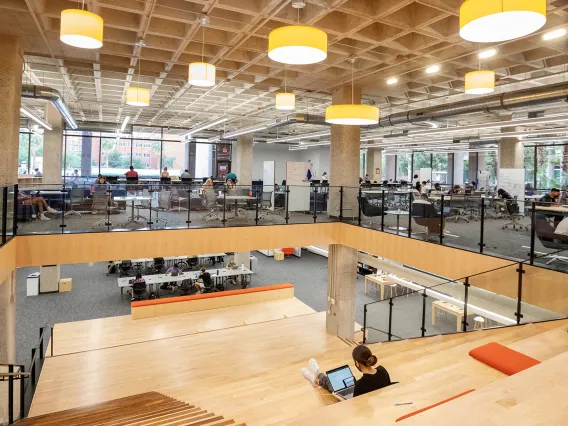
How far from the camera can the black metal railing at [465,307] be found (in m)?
6.07

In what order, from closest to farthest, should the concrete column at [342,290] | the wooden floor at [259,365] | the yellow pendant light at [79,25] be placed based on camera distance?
the wooden floor at [259,365] < the yellow pendant light at [79,25] < the concrete column at [342,290]

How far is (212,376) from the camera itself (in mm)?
8805

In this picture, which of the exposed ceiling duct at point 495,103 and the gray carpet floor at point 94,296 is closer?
the exposed ceiling duct at point 495,103

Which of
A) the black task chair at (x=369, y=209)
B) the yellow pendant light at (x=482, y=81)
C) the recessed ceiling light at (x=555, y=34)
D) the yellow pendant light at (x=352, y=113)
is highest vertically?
the recessed ceiling light at (x=555, y=34)

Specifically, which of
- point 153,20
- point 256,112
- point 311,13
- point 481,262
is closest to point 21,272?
point 256,112

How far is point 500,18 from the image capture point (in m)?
3.27

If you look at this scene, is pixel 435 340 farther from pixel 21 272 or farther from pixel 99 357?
pixel 21 272

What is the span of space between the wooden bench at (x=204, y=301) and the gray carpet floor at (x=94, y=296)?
127cm

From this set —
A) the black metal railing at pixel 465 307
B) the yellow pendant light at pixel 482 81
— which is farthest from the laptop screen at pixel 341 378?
the yellow pendant light at pixel 482 81

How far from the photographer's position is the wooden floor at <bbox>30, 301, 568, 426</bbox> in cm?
378

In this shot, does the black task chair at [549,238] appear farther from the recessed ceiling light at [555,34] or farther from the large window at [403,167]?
the large window at [403,167]

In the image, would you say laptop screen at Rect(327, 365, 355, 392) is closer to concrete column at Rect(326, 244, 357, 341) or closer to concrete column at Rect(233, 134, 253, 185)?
concrete column at Rect(326, 244, 357, 341)

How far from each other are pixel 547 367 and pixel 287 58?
3.87 meters

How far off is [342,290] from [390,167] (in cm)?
2264
